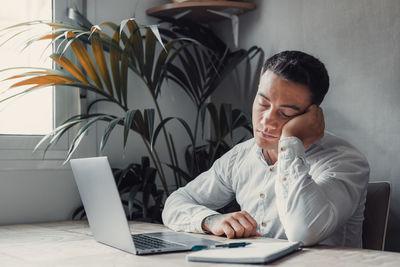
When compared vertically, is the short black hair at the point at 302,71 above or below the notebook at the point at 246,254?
above

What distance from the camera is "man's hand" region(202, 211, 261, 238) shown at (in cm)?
162

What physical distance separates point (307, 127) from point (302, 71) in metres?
0.21

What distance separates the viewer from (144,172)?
2572 millimetres

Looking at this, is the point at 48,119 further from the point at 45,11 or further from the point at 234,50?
the point at 234,50

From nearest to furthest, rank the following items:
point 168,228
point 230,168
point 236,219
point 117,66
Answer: point 236,219, point 168,228, point 230,168, point 117,66

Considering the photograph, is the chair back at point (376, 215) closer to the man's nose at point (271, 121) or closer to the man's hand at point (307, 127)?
the man's hand at point (307, 127)

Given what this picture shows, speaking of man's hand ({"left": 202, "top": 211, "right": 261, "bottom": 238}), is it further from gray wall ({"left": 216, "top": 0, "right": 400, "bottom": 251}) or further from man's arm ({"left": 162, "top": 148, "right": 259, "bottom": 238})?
gray wall ({"left": 216, "top": 0, "right": 400, "bottom": 251})

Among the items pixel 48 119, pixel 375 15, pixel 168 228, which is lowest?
pixel 168 228

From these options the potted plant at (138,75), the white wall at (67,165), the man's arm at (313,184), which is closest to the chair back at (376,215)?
the man's arm at (313,184)

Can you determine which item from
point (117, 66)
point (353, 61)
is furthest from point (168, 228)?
point (353, 61)

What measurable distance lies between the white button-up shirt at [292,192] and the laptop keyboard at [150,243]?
0.25 meters

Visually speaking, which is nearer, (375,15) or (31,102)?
(375,15)

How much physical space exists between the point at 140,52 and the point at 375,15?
108cm

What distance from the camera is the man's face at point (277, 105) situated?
70.9 inches
